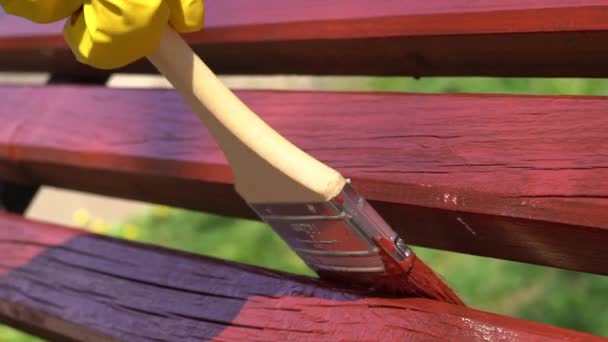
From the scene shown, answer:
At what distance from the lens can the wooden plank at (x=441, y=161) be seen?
605 millimetres

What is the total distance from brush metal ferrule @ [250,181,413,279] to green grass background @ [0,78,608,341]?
76 cm

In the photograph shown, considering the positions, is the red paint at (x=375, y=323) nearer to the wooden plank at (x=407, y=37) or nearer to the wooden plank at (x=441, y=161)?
the wooden plank at (x=441, y=161)

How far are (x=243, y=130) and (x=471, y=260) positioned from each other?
45.8 inches

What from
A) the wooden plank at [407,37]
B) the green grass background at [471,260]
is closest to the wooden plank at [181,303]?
the wooden plank at [407,37]

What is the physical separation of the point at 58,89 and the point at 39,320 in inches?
14.7

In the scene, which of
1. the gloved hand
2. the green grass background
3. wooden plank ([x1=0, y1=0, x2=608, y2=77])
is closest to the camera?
the gloved hand

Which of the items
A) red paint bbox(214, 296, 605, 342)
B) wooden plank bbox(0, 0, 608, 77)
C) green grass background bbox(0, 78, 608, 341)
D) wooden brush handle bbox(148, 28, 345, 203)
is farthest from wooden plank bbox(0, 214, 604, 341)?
green grass background bbox(0, 78, 608, 341)

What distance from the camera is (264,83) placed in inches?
108

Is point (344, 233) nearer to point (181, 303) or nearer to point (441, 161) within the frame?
point (441, 161)

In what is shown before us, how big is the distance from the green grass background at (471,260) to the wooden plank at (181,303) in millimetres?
676

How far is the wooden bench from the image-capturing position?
0.62 m

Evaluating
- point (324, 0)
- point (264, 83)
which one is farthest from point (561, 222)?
point (264, 83)

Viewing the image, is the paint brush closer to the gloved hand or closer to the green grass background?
the gloved hand

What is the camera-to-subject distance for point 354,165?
0.73m
